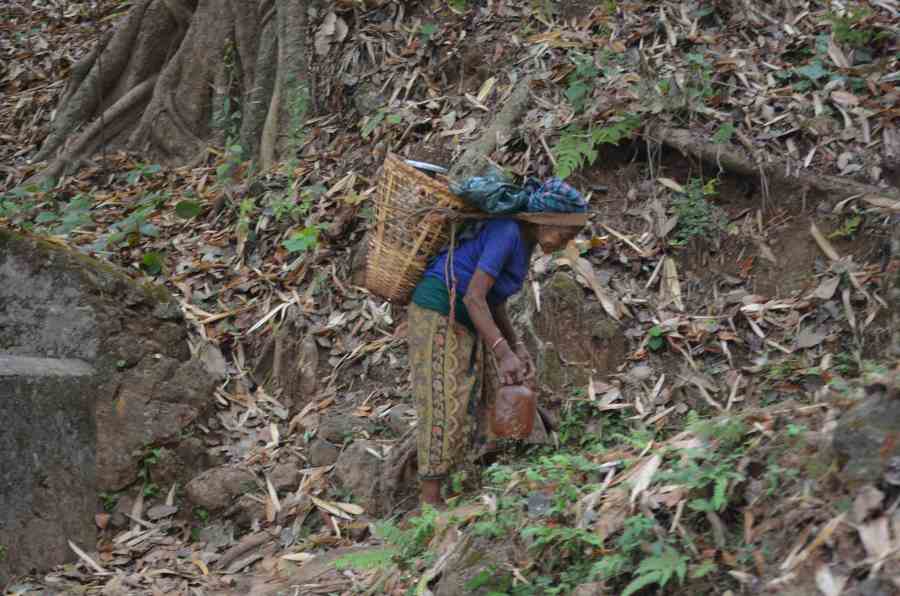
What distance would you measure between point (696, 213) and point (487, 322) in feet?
7.73

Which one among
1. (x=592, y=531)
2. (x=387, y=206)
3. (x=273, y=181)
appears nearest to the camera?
(x=592, y=531)

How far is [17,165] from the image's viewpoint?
11203mm

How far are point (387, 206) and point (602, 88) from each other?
2.73 meters

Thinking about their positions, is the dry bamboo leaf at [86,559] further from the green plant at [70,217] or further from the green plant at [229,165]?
the green plant at [229,165]

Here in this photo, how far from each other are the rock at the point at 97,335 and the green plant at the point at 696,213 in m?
3.46

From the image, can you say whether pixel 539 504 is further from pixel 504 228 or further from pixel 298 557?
pixel 298 557

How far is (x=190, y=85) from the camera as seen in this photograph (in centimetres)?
1050

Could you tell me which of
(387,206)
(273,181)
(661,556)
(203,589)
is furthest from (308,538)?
(273,181)

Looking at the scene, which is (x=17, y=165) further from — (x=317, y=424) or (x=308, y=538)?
(x=308, y=538)

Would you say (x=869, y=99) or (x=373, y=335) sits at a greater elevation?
(x=869, y=99)

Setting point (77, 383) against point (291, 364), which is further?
point (291, 364)

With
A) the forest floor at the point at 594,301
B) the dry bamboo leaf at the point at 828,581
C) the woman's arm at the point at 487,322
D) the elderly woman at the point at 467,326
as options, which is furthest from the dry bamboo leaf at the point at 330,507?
the dry bamboo leaf at the point at 828,581

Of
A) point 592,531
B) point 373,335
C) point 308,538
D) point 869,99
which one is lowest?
point 308,538

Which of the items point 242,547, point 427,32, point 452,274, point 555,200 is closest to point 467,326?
point 452,274
